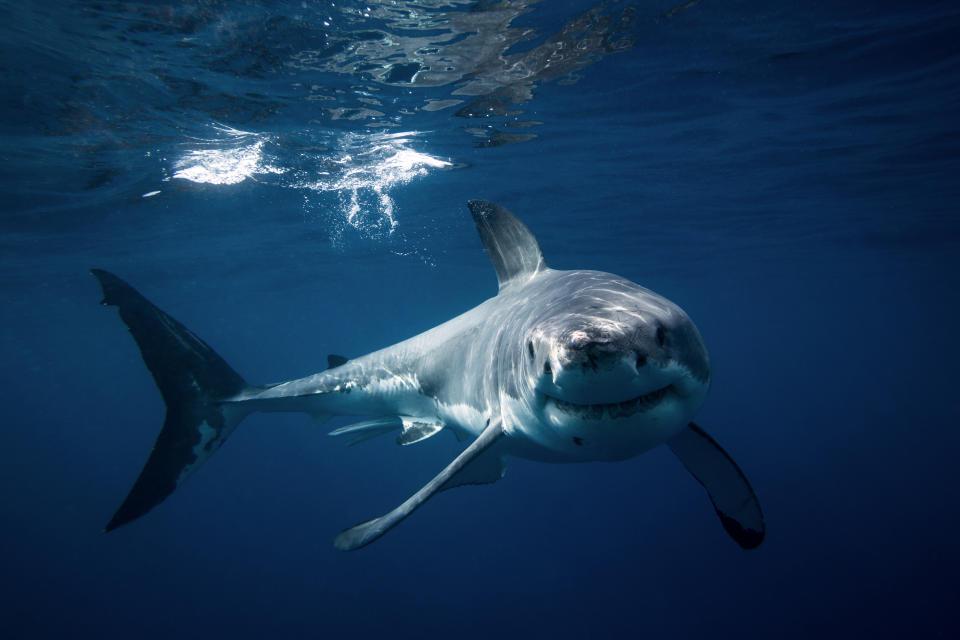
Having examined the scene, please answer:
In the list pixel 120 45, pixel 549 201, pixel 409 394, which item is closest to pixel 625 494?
pixel 549 201

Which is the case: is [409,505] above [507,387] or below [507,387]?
below

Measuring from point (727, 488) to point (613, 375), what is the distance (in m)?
2.54

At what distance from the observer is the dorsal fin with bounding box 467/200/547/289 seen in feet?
17.4

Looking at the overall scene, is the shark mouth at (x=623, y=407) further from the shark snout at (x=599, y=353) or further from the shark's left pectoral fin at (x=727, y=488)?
Answer: the shark's left pectoral fin at (x=727, y=488)

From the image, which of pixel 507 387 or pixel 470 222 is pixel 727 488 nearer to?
pixel 507 387

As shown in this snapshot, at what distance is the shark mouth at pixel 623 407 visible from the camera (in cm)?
221

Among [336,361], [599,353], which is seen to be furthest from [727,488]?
[336,361]

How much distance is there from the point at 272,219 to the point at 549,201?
11091 mm

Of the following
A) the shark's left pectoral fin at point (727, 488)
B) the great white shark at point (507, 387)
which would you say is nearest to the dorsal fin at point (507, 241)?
the great white shark at point (507, 387)

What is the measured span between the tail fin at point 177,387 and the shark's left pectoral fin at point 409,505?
3.37 m

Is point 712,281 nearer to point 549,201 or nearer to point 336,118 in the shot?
point 549,201

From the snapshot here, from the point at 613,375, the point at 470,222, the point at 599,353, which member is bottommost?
the point at 470,222

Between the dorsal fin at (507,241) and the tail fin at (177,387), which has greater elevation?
the dorsal fin at (507,241)

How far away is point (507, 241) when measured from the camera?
5.45 metres
